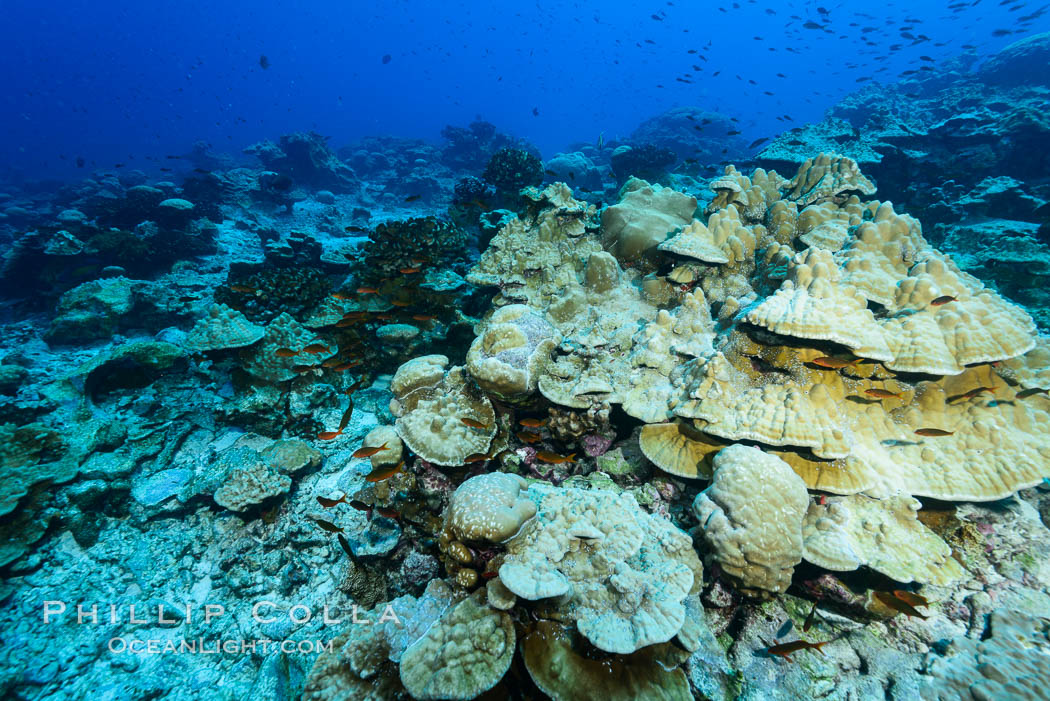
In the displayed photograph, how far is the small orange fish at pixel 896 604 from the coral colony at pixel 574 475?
25 millimetres

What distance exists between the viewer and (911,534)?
3059 millimetres

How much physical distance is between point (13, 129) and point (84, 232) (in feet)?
340

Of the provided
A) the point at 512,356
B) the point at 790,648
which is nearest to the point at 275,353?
the point at 512,356

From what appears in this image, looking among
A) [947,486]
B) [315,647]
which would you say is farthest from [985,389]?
[315,647]

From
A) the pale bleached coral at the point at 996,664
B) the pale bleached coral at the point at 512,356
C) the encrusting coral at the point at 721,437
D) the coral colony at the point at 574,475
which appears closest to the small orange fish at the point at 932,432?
the encrusting coral at the point at 721,437

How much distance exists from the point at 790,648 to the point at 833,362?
2287mm

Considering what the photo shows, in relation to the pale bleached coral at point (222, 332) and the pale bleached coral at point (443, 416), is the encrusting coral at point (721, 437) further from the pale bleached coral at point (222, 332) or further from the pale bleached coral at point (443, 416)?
the pale bleached coral at point (222, 332)

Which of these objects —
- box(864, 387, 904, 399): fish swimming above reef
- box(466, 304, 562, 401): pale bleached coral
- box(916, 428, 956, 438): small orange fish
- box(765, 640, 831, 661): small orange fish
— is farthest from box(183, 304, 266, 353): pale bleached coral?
box(916, 428, 956, 438): small orange fish

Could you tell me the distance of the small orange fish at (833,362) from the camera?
3293 millimetres

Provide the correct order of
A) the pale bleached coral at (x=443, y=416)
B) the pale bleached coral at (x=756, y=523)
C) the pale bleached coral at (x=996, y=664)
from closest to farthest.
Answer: the pale bleached coral at (x=996, y=664), the pale bleached coral at (x=756, y=523), the pale bleached coral at (x=443, y=416)

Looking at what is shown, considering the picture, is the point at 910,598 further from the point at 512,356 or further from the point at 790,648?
the point at 512,356

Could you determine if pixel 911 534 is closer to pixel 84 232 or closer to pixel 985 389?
pixel 985 389

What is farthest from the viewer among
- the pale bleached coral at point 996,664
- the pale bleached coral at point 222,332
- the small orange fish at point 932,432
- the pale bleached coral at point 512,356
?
the pale bleached coral at point 222,332

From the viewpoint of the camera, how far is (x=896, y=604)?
2.73m
